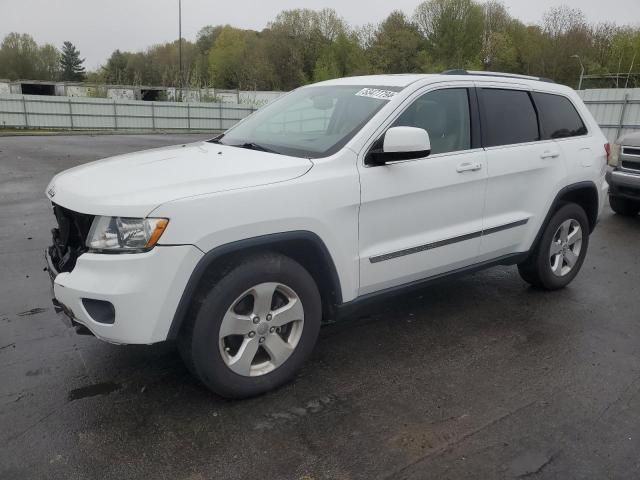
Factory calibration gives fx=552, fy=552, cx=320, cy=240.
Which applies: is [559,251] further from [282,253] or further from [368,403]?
[282,253]

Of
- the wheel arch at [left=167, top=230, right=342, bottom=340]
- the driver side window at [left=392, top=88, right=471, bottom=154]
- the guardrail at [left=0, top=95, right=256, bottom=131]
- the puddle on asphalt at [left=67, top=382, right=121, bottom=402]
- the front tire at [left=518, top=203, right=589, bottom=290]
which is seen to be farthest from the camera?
the guardrail at [left=0, top=95, right=256, bottom=131]

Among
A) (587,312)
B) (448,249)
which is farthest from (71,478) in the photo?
(587,312)

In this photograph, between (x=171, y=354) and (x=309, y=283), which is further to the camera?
(x=171, y=354)

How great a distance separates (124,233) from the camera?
2.68 meters

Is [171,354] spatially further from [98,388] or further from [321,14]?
[321,14]

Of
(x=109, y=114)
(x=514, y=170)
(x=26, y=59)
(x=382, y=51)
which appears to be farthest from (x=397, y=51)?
(x=514, y=170)

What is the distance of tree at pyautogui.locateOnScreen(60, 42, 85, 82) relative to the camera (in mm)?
83000

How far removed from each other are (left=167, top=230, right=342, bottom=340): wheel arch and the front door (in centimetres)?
22

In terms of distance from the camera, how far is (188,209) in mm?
2678

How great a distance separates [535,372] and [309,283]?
1.61m

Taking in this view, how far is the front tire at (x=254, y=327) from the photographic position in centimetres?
285

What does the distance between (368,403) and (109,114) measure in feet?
113

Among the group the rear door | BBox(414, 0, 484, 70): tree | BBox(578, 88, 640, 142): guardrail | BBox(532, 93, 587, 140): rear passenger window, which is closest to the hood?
the rear door

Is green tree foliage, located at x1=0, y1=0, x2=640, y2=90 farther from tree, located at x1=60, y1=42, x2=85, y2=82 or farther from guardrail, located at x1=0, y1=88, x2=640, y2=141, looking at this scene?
guardrail, located at x1=0, y1=88, x2=640, y2=141
